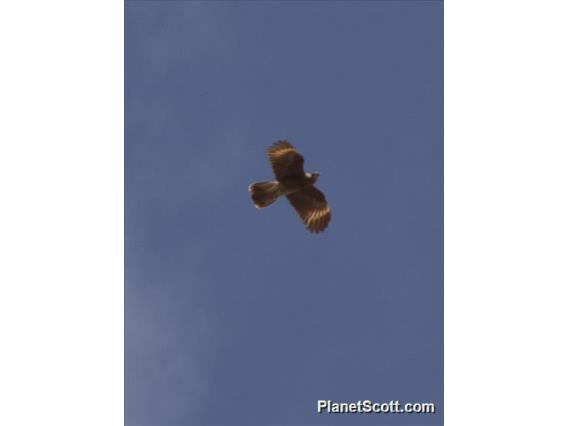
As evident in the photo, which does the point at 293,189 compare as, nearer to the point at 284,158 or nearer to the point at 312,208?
the point at 312,208

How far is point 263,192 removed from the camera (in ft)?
65.0

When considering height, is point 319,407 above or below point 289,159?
below

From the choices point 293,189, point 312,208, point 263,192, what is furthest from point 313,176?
point 263,192

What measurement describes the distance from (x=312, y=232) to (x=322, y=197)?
2.51 feet

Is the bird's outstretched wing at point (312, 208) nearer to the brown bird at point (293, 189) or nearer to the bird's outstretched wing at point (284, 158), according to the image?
the brown bird at point (293, 189)

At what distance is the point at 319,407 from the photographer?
20.0 metres

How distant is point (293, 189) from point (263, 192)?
0.70m

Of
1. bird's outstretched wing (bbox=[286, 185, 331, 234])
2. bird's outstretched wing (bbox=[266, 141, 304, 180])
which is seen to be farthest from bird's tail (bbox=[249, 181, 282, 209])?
bird's outstretched wing (bbox=[286, 185, 331, 234])

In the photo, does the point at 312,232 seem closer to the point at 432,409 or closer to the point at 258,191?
the point at 258,191

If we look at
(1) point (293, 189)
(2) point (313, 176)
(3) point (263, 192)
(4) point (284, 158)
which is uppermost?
(4) point (284, 158)

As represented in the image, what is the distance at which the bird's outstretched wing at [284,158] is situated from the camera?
64.3 ft

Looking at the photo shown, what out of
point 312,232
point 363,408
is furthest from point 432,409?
point 312,232

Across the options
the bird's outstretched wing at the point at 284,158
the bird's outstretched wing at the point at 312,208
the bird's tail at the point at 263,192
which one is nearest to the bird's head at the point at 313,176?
the bird's outstretched wing at the point at 284,158

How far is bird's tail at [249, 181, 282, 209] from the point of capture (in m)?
19.7
